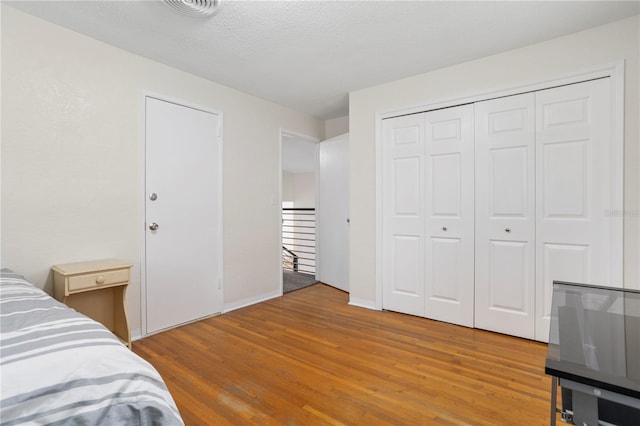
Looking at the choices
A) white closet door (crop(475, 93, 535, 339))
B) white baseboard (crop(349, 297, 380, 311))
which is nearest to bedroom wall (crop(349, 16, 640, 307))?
white baseboard (crop(349, 297, 380, 311))

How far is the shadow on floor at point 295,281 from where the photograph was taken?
4271mm

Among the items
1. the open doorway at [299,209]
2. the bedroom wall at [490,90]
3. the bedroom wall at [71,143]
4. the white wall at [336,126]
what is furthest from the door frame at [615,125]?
the bedroom wall at [71,143]

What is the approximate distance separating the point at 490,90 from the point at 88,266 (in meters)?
3.40

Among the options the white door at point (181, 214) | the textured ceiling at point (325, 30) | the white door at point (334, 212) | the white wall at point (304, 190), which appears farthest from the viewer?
the white wall at point (304, 190)

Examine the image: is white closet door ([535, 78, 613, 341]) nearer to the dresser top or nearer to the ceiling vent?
the ceiling vent

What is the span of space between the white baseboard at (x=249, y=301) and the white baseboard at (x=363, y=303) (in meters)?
0.95

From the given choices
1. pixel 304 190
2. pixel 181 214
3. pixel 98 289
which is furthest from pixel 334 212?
pixel 304 190

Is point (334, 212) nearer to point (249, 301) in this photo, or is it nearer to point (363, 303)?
point (363, 303)

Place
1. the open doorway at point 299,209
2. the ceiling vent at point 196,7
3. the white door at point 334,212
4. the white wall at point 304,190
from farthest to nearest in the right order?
the white wall at point 304,190 < the open doorway at point 299,209 < the white door at point 334,212 < the ceiling vent at point 196,7

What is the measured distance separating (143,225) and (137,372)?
2029 mm

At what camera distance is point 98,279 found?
81.5 inches

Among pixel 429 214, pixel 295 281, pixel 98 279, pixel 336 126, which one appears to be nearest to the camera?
pixel 98 279

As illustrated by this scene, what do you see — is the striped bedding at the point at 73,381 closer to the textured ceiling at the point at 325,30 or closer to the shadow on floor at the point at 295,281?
the textured ceiling at the point at 325,30

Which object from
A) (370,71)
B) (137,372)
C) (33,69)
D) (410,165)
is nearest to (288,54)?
(370,71)
